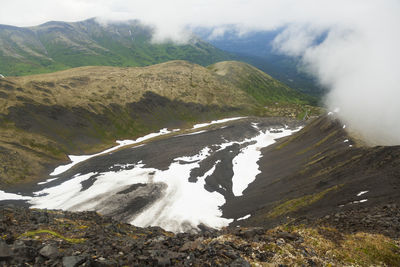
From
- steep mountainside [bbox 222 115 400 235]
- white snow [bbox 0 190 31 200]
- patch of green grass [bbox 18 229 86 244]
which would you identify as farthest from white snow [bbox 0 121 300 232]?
patch of green grass [bbox 18 229 86 244]

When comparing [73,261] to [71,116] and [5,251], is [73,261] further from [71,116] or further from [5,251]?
[71,116]

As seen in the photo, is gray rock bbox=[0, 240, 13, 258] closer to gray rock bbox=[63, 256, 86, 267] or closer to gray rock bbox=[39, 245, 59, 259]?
gray rock bbox=[39, 245, 59, 259]

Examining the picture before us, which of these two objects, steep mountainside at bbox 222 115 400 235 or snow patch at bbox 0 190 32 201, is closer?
steep mountainside at bbox 222 115 400 235

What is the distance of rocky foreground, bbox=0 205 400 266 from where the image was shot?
45.5 feet

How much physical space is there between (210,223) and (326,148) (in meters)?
48.6

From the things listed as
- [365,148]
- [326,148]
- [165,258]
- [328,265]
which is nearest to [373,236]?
[328,265]

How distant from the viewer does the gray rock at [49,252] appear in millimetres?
13816

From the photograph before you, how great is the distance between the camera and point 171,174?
8319cm

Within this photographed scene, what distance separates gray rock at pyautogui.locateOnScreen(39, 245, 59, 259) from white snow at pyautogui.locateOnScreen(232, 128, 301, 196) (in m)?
59.5

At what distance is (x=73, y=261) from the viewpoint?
13.0 m

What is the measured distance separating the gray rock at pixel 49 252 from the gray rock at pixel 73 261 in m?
1.15

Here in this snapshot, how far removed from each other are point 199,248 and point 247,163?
268ft

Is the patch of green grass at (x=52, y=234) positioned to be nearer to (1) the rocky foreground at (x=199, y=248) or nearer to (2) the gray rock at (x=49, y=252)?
(1) the rocky foreground at (x=199, y=248)

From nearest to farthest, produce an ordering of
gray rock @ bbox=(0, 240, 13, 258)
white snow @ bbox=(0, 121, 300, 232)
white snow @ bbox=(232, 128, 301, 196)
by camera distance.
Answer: gray rock @ bbox=(0, 240, 13, 258)
white snow @ bbox=(0, 121, 300, 232)
white snow @ bbox=(232, 128, 301, 196)
